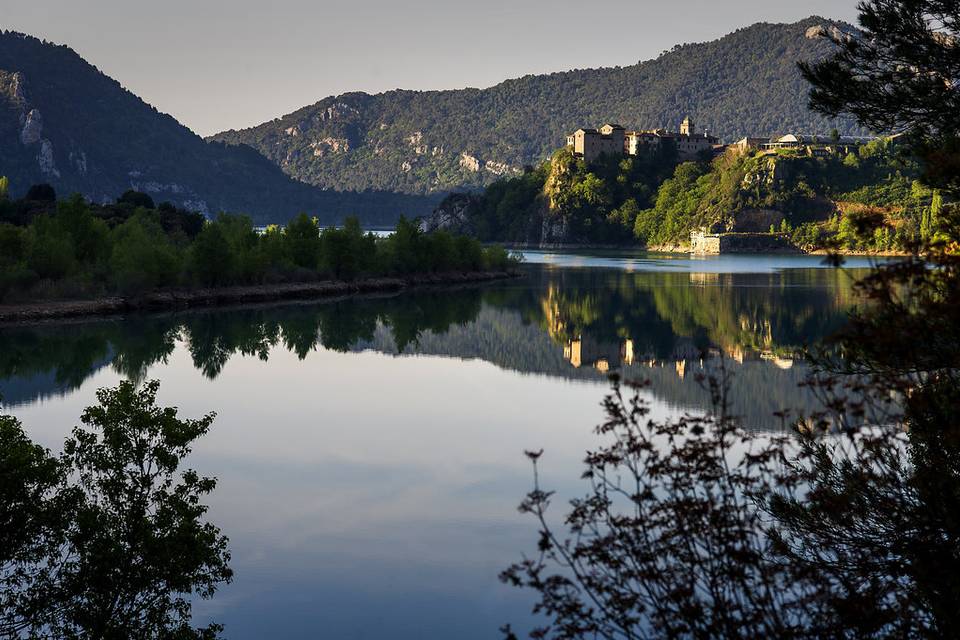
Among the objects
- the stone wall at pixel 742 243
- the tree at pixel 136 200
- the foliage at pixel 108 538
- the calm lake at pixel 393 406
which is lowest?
the stone wall at pixel 742 243

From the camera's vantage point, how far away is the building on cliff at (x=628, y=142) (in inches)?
7362

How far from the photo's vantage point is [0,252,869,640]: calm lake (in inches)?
594

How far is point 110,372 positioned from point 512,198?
160 meters

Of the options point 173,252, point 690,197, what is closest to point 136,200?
point 173,252

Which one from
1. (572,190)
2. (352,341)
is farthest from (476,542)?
(572,190)

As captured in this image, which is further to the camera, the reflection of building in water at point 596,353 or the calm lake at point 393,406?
the reflection of building in water at point 596,353

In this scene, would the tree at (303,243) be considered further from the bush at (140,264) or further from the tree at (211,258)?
the bush at (140,264)

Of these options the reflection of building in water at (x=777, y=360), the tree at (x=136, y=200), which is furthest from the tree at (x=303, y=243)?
the reflection of building in water at (x=777, y=360)

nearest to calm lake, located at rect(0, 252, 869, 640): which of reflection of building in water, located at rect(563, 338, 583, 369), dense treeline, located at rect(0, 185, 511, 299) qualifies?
reflection of building in water, located at rect(563, 338, 583, 369)

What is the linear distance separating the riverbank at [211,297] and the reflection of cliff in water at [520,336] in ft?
7.95

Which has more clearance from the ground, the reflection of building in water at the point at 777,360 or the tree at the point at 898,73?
the tree at the point at 898,73

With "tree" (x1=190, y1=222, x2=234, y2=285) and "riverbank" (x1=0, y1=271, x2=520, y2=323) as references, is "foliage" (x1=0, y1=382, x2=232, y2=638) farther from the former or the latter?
"tree" (x1=190, y1=222, x2=234, y2=285)

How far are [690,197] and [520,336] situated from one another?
126m

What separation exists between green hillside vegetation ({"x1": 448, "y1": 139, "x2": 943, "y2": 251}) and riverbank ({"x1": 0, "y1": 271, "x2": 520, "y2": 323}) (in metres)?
79.5
